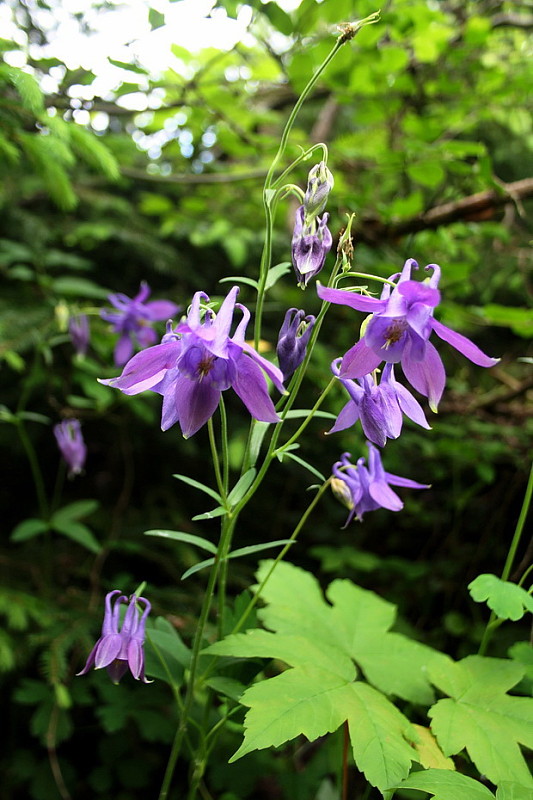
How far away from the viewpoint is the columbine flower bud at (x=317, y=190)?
3.54 feet

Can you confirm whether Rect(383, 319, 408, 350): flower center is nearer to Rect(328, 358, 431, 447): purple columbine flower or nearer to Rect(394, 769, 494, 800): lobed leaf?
Rect(328, 358, 431, 447): purple columbine flower

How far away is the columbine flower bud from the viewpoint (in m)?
1.08

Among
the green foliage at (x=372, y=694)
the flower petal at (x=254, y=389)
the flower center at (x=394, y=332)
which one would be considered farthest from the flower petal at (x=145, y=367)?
the green foliage at (x=372, y=694)

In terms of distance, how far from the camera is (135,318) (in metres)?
2.28

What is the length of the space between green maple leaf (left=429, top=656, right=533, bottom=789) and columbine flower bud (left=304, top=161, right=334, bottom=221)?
1.07 m

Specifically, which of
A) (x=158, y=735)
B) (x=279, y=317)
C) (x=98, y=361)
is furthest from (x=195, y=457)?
(x=158, y=735)

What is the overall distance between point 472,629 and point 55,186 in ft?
7.47

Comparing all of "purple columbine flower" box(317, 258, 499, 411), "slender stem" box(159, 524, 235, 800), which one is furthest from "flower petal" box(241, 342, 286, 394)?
"slender stem" box(159, 524, 235, 800)

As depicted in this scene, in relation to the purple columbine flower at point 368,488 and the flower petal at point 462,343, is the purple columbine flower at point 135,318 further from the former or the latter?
the flower petal at point 462,343

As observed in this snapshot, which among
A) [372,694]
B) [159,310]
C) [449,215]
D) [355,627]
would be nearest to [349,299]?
[372,694]

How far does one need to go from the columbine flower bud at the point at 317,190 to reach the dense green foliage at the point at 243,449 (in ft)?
2.55

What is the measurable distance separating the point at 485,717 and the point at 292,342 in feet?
2.99

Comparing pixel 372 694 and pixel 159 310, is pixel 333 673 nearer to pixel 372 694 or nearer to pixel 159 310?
pixel 372 694

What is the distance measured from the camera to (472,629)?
2.34m
